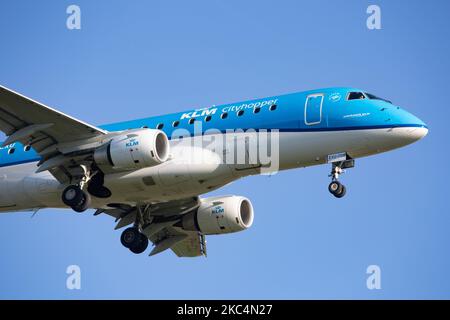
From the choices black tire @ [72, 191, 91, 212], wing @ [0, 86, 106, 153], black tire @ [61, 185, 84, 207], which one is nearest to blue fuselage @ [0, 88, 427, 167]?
wing @ [0, 86, 106, 153]

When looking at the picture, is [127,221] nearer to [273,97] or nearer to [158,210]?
[158,210]

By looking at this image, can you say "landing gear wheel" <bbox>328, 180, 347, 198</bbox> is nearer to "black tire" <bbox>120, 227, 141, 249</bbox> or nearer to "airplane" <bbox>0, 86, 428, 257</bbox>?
"airplane" <bbox>0, 86, 428, 257</bbox>

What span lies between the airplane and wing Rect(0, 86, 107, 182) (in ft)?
0.13

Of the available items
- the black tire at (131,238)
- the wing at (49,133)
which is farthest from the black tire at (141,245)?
the wing at (49,133)

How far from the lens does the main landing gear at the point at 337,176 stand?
36.8 metres

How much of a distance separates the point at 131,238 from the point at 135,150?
727 centimetres

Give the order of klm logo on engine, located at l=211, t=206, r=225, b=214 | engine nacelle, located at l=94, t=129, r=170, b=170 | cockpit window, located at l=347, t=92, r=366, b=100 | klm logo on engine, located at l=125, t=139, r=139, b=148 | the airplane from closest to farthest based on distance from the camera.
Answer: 1. engine nacelle, located at l=94, t=129, r=170, b=170
2. klm logo on engine, located at l=125, t=139, r=139, b=148
3. the airplane
4. cockpit window, located at l=347, t=92, r=366, b=100
5. klm logo on engine, located at l=211, t=206, r=225, b=214

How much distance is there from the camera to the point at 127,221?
42.8 metres

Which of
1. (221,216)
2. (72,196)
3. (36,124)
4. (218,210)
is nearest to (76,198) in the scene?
(72,196)

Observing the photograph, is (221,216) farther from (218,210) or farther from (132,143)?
(132,143)

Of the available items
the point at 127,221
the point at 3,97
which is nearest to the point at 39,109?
the point at 3,97

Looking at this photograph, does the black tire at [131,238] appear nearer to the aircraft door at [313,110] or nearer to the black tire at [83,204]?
the black tire at [83,204]

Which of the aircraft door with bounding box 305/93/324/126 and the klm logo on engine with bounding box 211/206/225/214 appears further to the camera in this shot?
the klm logo on engine with bounding box 211/206/225/214

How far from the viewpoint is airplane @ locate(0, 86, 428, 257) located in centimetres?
3644
